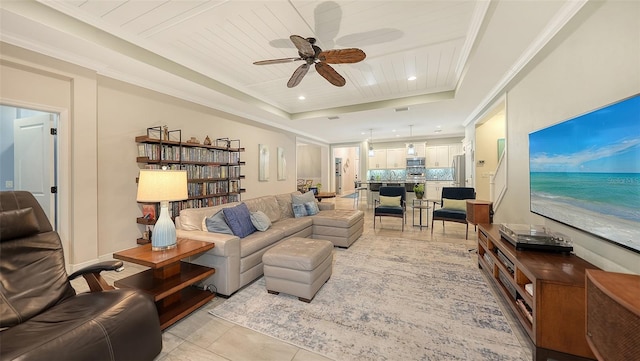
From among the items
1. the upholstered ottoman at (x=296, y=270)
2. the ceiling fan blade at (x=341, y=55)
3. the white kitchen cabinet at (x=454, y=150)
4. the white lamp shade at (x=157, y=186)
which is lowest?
the upholstered ottoman at (x=296, y=270)

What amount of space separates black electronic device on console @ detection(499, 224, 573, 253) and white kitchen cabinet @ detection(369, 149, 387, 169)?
7.59 m

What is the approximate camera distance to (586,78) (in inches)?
70.2

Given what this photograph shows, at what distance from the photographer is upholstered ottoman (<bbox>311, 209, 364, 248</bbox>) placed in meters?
3.76

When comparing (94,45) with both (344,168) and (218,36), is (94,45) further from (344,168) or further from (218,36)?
(344,168)

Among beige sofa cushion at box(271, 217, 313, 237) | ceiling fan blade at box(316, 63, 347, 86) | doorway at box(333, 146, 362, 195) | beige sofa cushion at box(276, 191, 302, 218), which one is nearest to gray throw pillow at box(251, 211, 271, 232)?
beige sofa cushion at box(271, 217, 313, 237)

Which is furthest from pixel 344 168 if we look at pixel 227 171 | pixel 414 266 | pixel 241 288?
pixel 241 288

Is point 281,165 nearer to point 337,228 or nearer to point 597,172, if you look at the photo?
point 337,228

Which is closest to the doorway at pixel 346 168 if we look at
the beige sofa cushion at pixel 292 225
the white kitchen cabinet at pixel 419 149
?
the white kitchen cabinet at pixel 419 149

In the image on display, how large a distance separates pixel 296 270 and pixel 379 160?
26.4 feet

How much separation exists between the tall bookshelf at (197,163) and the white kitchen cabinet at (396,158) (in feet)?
20.4

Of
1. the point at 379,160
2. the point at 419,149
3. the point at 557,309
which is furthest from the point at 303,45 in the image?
the point at 379,160

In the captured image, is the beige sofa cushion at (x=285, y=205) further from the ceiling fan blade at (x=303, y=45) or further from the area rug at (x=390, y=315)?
the ceiling fan blade at (x=303, y=45)

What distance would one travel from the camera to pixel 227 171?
15.7 ft

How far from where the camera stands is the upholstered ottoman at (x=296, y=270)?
2215 mm
